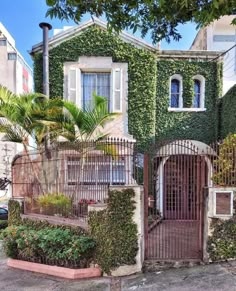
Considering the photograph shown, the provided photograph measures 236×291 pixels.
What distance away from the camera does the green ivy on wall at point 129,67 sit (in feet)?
42.4

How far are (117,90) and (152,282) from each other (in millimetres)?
8568

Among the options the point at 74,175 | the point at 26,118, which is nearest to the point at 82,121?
the point at 26,118

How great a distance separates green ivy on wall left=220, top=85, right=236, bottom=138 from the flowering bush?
Result: 298 inches

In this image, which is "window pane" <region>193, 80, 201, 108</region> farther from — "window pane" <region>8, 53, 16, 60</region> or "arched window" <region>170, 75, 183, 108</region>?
"window pane" <region>8, 53, 16, 60</region>

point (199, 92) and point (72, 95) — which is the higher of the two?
point (199, 92)

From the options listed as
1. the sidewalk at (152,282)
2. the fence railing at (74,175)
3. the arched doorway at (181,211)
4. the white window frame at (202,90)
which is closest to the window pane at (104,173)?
the fence railing at (74,175)

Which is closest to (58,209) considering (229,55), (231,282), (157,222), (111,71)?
(157,222)

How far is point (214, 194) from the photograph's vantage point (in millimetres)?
6812

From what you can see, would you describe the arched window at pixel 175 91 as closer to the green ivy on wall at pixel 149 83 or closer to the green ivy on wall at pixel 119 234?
the green ivy on wall at pixel 149 83

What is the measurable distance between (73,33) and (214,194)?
9370 mm

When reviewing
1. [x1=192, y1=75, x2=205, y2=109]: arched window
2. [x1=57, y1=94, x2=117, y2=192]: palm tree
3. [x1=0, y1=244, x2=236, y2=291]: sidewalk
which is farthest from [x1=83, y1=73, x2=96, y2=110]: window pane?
[x1=0, y1=244, x2=236, y2=291]: sidewalk

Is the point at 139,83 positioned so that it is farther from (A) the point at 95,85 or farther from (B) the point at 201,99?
(B) the point at 201,99

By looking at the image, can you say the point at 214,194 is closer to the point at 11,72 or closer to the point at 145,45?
the point at 145,45

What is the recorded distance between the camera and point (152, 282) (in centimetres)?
607
